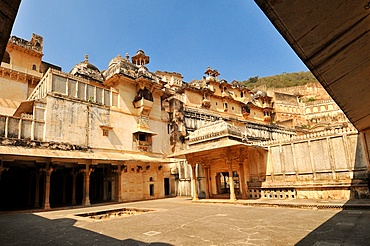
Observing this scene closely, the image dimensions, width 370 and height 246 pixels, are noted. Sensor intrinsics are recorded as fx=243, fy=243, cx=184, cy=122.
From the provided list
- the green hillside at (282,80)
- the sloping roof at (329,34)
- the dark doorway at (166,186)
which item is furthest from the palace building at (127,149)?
the green hillside at (282,80)

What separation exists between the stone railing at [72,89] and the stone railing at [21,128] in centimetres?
270

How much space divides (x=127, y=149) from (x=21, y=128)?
8.79 m

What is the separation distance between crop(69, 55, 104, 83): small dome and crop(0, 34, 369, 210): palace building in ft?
0.50

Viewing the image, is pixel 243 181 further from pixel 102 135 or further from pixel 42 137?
pixel 42 137

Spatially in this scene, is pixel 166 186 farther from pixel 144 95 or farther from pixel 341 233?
pixel 341 233

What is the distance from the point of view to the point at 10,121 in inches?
639

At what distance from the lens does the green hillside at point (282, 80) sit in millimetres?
75137

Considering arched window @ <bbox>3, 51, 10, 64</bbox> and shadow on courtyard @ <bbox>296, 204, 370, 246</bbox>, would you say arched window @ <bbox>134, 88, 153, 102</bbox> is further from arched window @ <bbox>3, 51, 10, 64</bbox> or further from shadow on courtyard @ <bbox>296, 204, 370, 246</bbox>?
shadow on courtyard @ <bbox>296, 204, 370, 246</bbox>

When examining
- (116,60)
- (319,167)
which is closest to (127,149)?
(116,60)

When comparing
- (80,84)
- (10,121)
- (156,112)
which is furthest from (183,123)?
(10,121)

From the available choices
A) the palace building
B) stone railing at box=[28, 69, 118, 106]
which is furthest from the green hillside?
stone railing at box=[28, 69, 118, 106]

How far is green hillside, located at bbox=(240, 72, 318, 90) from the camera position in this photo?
247ft

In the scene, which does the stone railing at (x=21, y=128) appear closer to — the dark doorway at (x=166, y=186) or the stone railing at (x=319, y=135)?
the dark doorway at (x=166, y=186)

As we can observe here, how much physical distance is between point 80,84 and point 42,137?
5890 mm
